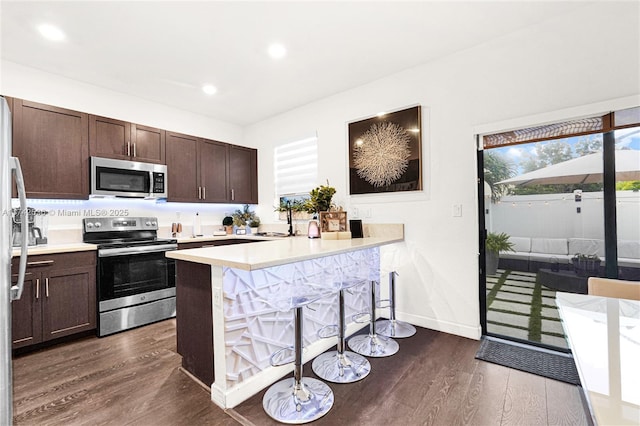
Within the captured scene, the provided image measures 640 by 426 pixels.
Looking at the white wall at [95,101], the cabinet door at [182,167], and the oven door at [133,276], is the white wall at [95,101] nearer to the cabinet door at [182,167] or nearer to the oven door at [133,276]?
the cabinet door at [182,167]

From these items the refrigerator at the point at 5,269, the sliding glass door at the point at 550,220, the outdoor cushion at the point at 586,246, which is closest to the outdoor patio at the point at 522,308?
the sliding glass door at the point at 550,220

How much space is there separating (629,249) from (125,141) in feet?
15.8

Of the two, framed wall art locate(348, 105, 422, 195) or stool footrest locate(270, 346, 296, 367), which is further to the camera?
framed wall art locate(348, 105, 422, 195)

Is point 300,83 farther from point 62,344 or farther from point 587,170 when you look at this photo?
point 62,344

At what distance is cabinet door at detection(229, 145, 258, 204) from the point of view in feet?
14.6

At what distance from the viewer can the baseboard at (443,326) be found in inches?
107

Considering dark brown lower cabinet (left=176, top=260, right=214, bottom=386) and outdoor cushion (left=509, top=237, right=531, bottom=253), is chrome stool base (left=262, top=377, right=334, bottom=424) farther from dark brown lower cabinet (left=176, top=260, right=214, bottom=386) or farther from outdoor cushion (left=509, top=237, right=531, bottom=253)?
outdoor cushion (left=509, top=237, right=531, bottom=253)

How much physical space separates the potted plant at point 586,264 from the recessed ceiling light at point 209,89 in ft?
13.1

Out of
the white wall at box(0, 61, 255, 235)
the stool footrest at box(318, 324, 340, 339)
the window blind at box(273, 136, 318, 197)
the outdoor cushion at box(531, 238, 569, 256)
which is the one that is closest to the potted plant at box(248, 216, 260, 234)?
the white wall at box(0, 61, 255, 235)

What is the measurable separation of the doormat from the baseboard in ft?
0.39

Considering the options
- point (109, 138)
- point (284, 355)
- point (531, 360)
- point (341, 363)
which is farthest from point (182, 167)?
point (531, 360)

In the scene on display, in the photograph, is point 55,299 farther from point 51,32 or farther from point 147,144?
point 51,32

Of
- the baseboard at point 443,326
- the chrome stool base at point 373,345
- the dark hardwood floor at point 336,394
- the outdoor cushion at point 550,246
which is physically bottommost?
the dark hardwood floor at point 336,394

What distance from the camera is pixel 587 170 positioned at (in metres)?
2.31
